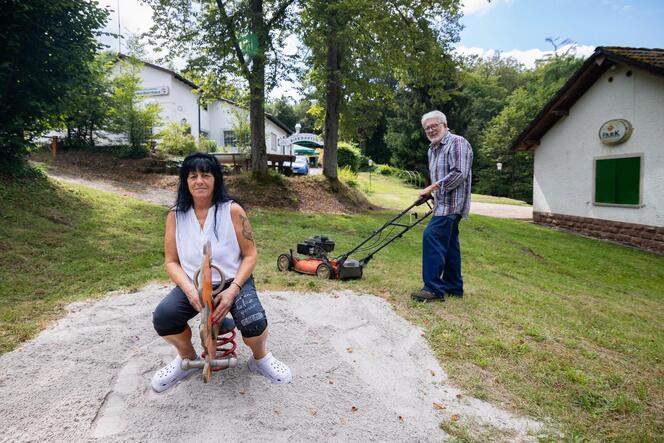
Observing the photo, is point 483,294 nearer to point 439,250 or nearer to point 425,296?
point 425,296

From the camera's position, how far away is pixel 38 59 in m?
7.87

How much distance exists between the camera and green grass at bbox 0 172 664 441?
286 cm

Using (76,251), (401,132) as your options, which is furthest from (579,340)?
(401,132)

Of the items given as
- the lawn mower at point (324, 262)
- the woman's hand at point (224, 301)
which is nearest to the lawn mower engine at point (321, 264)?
the lawn mower at point (324, 262)

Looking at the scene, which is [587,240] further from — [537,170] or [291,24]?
[291,24]

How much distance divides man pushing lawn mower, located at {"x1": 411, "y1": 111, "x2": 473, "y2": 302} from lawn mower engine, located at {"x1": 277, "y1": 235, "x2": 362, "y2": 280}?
1.05 m

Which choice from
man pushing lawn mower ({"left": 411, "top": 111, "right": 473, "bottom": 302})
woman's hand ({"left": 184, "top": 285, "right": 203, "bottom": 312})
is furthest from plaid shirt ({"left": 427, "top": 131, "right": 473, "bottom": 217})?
woman's hand ({"left": 184, "top": 285, "right": 203, "bottom": 312})

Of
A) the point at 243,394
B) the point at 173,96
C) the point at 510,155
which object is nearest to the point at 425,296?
the point at 243,394

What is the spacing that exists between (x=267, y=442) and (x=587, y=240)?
13799mm

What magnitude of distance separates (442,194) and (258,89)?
917 centimetres

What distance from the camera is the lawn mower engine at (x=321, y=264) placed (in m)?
5.31

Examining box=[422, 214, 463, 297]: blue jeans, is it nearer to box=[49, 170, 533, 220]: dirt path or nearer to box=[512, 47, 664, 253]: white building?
box=[49, 170, 533, 220]: dirt path

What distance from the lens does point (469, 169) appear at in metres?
4.38

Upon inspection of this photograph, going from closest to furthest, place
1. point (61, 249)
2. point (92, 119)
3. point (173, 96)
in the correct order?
point (61, 249), point (92, 119), point (173, 96)
